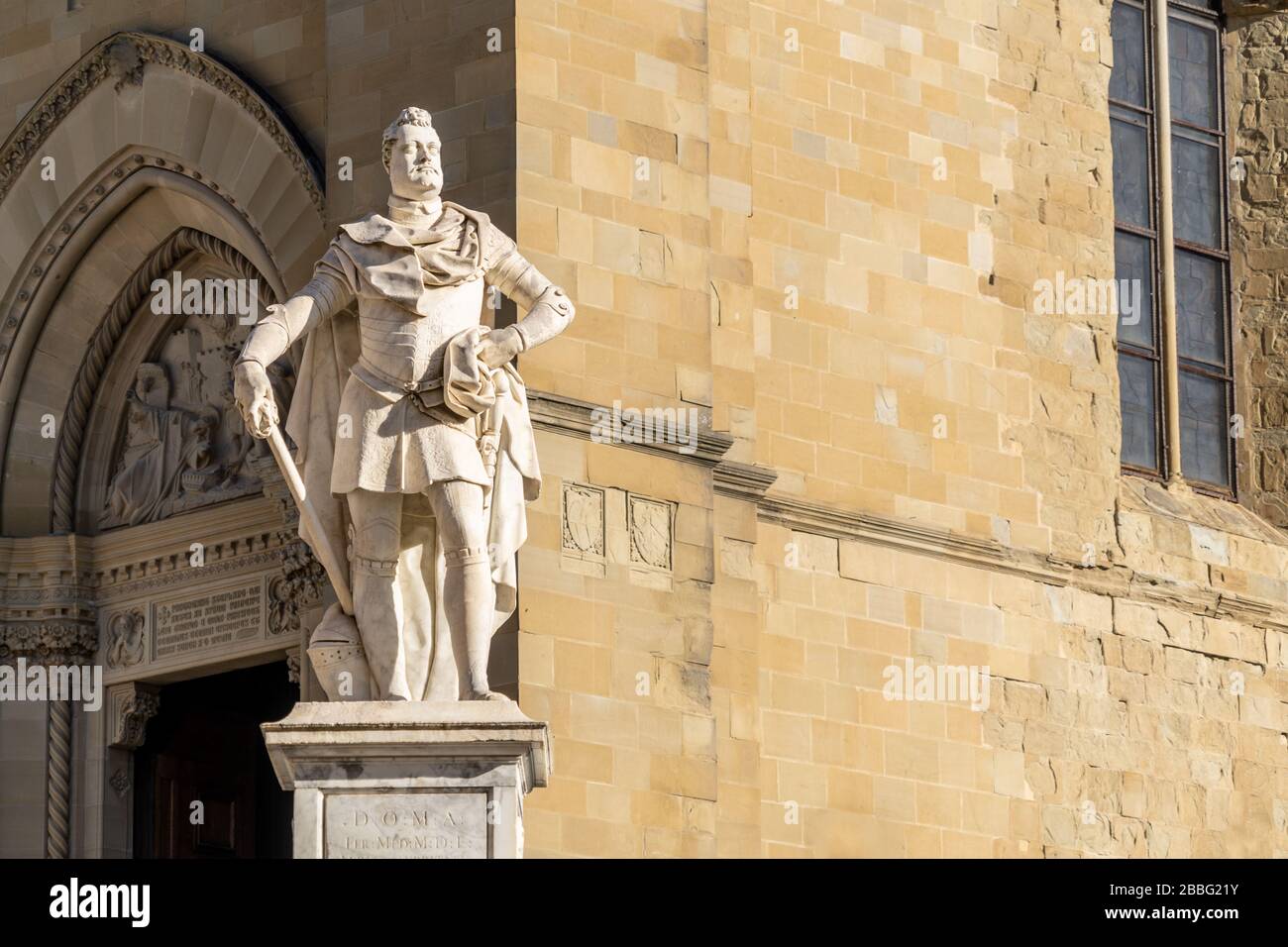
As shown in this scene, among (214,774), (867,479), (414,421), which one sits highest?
(867,479)

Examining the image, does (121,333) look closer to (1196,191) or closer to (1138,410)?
(1138,410)

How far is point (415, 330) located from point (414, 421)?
40 cm

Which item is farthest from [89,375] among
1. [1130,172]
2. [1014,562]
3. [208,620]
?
[1130,172]

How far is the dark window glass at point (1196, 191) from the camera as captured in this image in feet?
80.3

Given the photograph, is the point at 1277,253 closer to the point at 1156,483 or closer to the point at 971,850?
the point at 1156,483

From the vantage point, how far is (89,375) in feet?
72.2

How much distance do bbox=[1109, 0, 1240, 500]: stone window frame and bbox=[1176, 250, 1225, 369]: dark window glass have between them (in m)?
0.04

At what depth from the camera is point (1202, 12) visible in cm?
2495

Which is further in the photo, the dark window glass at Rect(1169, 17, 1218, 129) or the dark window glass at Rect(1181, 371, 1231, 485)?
the dark window glass at Rect(1169, 17, 1218, 129)

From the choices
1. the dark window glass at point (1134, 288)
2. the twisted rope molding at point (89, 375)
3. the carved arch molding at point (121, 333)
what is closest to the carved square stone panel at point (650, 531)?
the carved arch molding at point (121, 333)

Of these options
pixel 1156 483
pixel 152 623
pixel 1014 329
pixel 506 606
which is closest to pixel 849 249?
pixel 1014 329

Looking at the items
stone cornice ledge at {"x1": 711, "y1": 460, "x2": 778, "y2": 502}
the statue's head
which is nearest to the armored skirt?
the statue's head

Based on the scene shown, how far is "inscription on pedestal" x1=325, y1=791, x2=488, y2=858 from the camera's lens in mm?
13203

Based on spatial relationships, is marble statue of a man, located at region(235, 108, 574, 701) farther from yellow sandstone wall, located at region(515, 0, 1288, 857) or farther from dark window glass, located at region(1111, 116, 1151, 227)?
dark window glass, located at region(1111, 116, 1151, 227)
